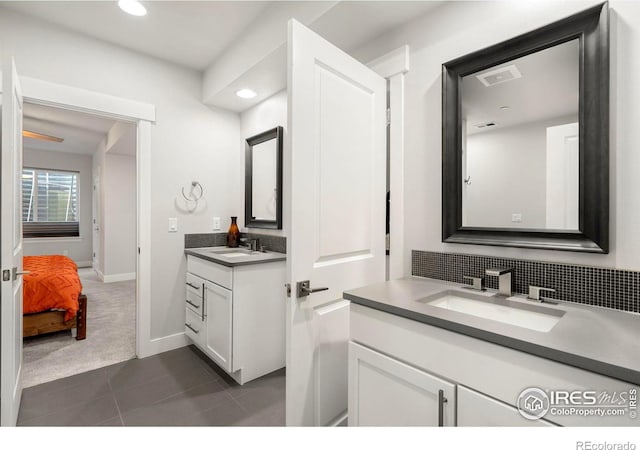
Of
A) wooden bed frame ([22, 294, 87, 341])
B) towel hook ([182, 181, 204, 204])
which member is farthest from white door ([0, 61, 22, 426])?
wooden bed frame ([22, 294, 87, 341])

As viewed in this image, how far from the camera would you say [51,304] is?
2908 millimetres

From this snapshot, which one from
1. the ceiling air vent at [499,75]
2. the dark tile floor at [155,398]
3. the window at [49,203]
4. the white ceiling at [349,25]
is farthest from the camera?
the window at [49,203]

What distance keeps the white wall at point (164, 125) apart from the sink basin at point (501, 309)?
92.0 inches

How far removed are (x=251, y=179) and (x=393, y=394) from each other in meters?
2.39

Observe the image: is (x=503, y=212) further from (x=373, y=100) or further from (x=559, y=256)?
(x=373, y=100)

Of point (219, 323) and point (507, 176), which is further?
point (219, 323)

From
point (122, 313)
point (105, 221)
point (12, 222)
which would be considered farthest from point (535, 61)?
point (105, 221)

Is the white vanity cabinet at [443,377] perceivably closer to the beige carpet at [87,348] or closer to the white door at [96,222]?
the beige carpet at [87,348]

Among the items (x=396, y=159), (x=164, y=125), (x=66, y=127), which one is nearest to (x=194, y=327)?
(x=164, y=125)

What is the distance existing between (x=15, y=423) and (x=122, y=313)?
229cm

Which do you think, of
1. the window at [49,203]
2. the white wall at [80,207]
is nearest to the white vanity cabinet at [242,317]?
the white wall at [80,207]

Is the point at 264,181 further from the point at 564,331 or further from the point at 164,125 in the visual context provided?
the point at 564,331

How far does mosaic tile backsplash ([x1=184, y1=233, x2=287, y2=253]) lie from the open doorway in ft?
2.23

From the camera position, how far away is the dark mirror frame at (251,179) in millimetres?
2699
